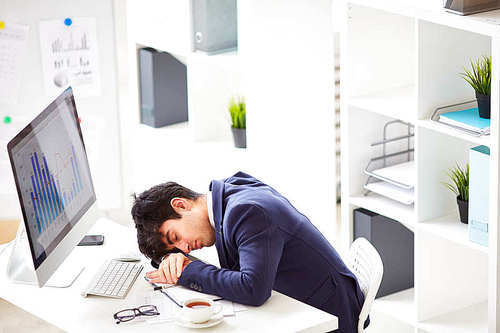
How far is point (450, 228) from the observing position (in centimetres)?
290

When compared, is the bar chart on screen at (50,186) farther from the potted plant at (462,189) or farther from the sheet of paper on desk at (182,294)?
the potted plant at (462,189)

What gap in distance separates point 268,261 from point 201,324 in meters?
0.25

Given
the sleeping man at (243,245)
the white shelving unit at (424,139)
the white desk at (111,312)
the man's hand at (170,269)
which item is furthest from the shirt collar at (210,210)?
the white shelving unit at (424,139)

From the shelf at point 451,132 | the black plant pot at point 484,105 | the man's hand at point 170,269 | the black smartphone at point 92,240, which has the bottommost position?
the black smartphone at point 92,240

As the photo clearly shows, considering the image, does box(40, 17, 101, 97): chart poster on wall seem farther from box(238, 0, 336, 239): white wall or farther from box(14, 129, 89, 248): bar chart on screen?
box(14, 129, 89, 248): bar chart on screen

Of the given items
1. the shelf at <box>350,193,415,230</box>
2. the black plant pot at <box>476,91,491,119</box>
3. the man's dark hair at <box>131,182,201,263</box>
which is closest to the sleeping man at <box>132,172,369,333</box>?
the man's dark hair at <box>131,182,201,263</box>

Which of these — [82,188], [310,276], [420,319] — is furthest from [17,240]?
[420,319]

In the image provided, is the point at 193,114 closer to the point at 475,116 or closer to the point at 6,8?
the point at 6,8

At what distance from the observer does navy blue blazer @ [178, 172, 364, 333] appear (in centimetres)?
227

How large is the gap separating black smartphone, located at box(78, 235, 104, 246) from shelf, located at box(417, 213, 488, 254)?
108cm

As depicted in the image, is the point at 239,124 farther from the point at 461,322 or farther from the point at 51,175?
the point at 51,175

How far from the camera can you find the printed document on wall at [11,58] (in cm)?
337

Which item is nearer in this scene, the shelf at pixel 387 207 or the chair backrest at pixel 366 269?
the chair backrest at pixel 366 269

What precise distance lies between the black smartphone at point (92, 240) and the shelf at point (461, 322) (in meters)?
1.18
